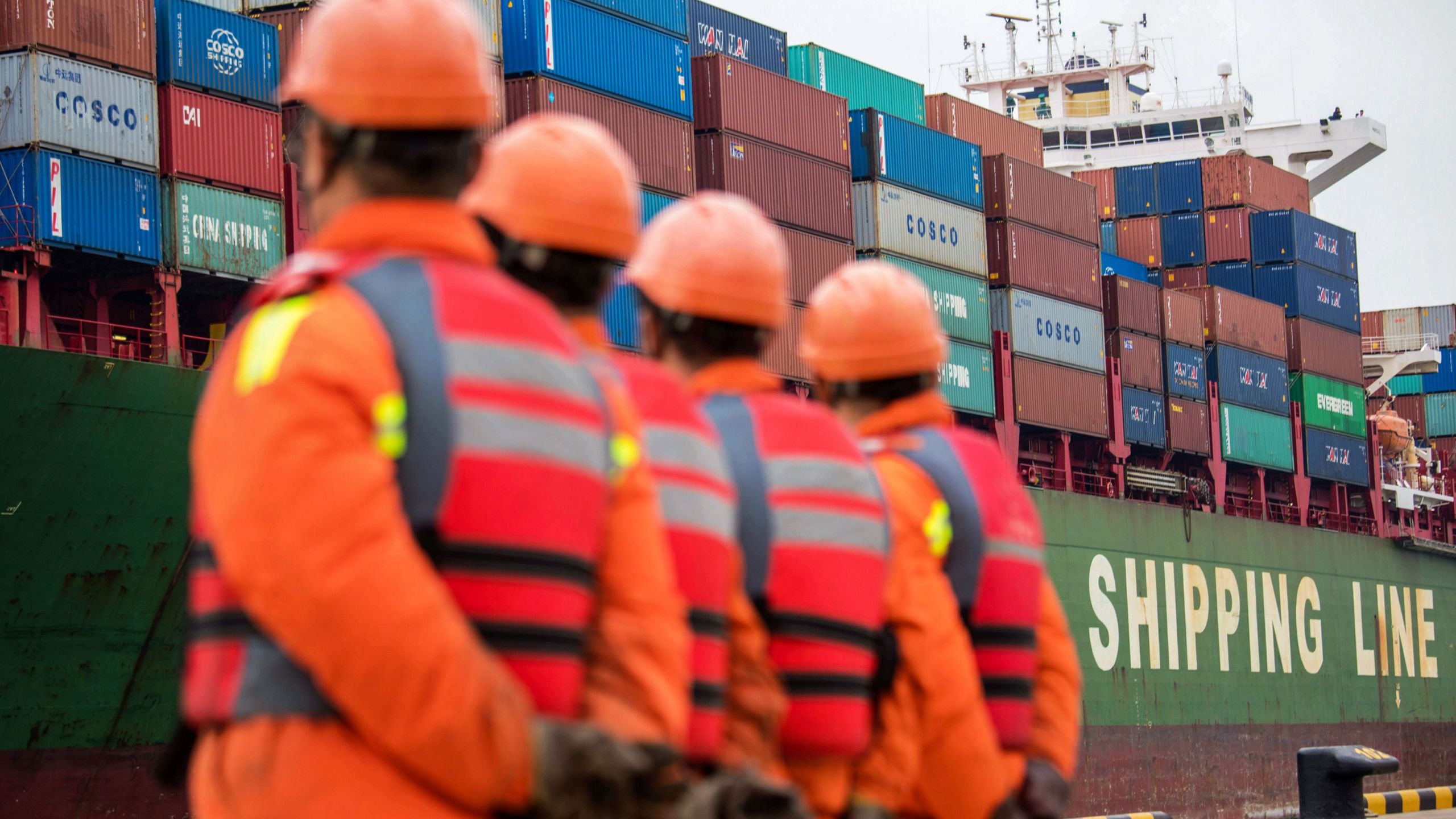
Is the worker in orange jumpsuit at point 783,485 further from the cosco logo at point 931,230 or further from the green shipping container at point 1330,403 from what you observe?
the green shipping container at point 1330,403

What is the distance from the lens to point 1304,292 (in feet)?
130

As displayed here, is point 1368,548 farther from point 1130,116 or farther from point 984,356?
point 984,356

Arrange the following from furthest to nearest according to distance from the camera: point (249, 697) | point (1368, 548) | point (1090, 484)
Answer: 1. point (1368, 548)
2. point (1090, 484)
3. point (249, 697)

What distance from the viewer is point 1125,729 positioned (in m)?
30.0

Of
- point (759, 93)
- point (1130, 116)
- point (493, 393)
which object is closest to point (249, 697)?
point (493, 393)

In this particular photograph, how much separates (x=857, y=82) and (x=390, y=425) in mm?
28417

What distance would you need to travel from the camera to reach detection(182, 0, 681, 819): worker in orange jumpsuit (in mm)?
2139

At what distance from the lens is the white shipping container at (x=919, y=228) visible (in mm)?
28125

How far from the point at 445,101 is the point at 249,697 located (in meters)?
0.85

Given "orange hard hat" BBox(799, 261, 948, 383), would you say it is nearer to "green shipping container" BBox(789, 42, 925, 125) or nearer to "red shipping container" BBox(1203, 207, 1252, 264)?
"green shipping container" BBox(789, 42, 925, 125)

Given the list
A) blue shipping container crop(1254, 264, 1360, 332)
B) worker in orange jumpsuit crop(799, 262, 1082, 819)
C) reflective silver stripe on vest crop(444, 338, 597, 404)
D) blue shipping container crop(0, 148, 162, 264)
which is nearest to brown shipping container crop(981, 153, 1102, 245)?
→ blue shipping container crop(1254, 264, 1360, 332)

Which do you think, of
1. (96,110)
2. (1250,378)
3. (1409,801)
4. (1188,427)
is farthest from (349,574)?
(1250,378)

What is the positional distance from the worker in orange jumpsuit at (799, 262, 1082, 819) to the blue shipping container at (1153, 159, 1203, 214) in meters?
37.1

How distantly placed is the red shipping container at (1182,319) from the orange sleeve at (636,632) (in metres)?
33.7
